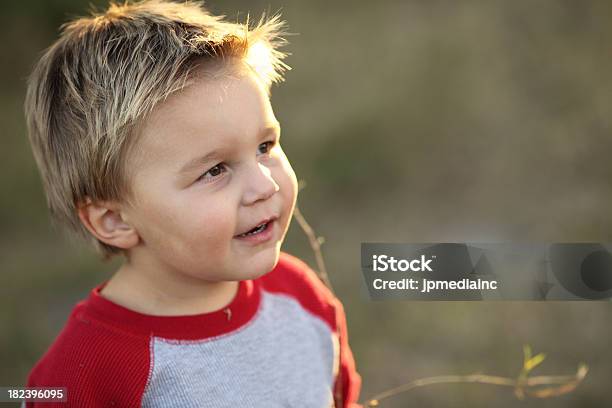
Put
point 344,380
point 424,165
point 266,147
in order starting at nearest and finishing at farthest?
point 266,147 < point 344,380 < point 424,165

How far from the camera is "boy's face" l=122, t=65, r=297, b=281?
3.78 feet

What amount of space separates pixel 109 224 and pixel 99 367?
249 mm

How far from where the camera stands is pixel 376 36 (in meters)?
3.49

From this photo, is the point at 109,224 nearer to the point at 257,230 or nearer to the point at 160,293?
the point at 160,293

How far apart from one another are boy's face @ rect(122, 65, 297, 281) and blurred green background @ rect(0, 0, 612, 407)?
1.21 m

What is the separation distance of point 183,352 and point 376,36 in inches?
99.5

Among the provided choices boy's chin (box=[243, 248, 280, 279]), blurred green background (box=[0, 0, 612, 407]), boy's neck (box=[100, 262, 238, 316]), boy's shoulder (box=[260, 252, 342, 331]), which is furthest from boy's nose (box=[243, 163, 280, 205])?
blurred green background (box=[0, 0, 612, 407])

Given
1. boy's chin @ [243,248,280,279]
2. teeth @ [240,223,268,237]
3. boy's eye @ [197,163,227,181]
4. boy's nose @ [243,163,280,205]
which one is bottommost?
boy's chin @ [243,248,280,279]

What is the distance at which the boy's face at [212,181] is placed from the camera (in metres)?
1.15

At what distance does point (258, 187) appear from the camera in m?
1.19

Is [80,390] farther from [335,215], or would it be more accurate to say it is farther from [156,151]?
[335,215]

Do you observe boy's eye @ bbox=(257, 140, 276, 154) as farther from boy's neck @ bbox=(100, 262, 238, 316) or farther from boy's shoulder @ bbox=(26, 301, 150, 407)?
boy's shoulder @ bbox=(26, 301, 150, 407)

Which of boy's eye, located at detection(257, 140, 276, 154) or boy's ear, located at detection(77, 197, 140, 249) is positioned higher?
boy's eye, located at detection(257, 140, 276, 154)

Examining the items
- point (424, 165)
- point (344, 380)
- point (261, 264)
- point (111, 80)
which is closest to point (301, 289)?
point (344, 380)
